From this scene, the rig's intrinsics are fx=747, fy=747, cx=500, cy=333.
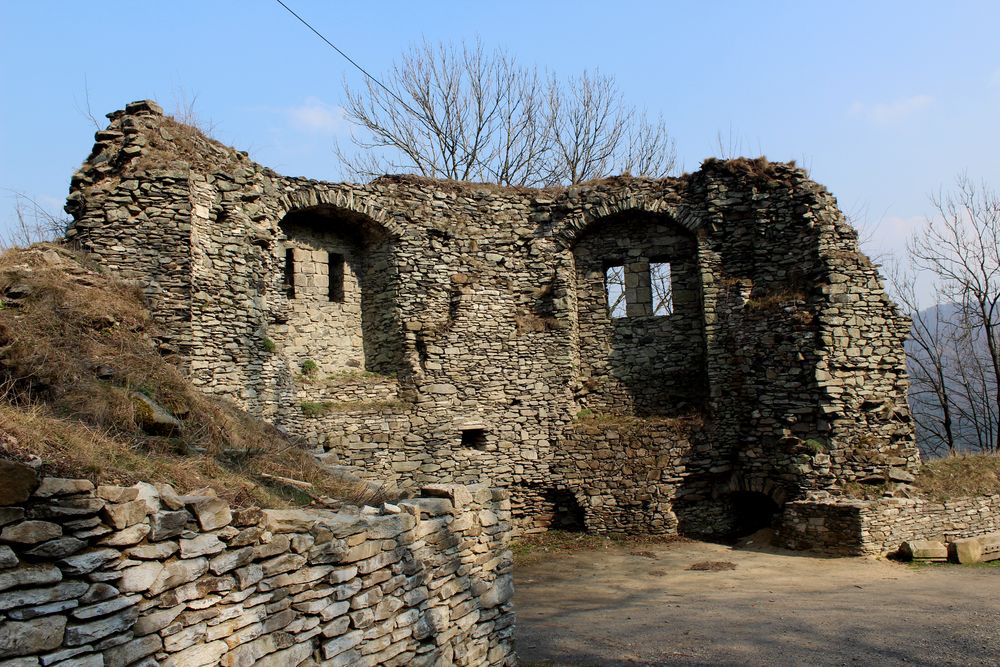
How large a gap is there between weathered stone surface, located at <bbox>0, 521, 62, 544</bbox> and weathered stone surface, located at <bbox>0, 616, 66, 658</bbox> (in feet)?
1.33

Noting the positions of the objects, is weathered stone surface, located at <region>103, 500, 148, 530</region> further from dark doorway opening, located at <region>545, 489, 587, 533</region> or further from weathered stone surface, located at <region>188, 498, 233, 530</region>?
dark doorway opening, located at <region>545, 489, 587, 533</region>

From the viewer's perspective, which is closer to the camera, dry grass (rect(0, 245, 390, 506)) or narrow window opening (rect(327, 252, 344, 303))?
dry grass (rect(0, 245, 390, 506))

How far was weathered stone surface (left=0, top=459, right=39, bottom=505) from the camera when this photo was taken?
390 centimetres

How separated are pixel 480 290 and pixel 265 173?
517 cm

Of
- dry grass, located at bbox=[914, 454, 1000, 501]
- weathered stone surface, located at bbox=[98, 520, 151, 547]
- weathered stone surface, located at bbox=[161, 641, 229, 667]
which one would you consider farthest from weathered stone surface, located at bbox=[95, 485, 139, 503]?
dry grass, located at bbox=[914, 454, 1000, 501]

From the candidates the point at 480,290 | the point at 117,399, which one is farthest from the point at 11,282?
the point at 480,290

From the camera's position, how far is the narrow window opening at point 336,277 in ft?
53.2

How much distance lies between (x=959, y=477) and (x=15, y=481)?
16598 mm

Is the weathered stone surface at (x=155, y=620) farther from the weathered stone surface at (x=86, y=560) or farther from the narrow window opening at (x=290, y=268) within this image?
the narrow window opening at (x=290, y=268)

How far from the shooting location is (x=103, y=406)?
21.9 feet

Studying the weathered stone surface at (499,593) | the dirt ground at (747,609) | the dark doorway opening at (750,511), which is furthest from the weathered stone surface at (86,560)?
the dark doorway opening at (750,511)

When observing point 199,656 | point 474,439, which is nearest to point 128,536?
point 199,656

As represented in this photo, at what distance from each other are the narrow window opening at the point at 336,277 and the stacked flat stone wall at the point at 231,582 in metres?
8.93

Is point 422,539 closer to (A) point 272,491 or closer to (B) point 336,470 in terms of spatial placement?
(A) point 272,491
